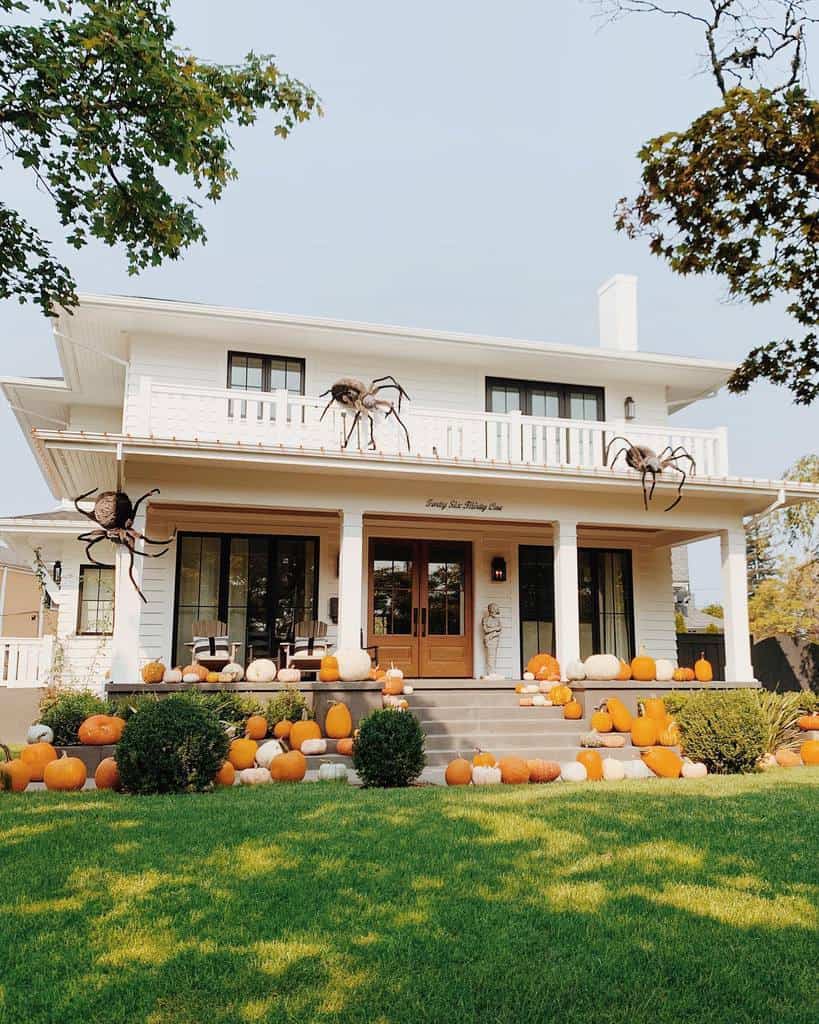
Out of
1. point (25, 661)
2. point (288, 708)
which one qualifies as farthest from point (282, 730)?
point (25, 661)

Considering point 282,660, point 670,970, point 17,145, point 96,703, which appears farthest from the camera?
point 282,660

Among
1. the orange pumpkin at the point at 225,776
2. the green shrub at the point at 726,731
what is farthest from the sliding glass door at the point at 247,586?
the green shrub at the point at 726,731

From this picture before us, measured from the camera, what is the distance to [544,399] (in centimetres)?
1515

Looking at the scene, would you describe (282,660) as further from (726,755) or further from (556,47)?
(556,47)

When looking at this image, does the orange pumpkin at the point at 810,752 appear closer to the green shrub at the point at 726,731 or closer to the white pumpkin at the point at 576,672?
the green shrub at the point at 726,731

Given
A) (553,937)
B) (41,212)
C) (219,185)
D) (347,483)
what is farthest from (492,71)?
(553,937)

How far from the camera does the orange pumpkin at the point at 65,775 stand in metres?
7.30

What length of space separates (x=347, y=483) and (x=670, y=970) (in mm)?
9014

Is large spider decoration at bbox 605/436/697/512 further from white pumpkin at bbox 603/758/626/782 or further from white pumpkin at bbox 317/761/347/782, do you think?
white pumpkin at bbox 317/761/347/782

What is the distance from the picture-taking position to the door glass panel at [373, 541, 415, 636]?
1419 cm

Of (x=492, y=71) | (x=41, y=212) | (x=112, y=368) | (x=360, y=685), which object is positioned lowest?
(x=360, y=685)

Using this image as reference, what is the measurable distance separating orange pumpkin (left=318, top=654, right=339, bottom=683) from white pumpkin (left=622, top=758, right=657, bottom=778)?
352 cm

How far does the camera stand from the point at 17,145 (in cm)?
668

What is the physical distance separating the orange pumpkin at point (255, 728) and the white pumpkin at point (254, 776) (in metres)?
1.47
